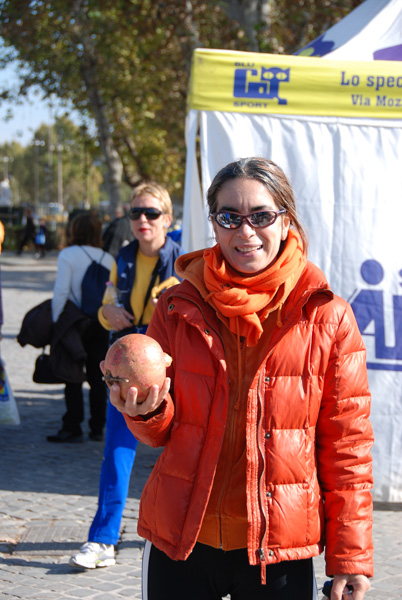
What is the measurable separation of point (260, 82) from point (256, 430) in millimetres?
3298

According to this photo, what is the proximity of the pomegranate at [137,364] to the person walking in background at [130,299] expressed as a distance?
192 centimetres

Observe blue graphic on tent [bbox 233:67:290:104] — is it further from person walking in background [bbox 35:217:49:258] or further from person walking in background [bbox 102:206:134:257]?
person walking in background [bbox 35:217:49:258]

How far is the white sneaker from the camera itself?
13.4 ft

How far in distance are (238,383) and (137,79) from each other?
23322 millimetres

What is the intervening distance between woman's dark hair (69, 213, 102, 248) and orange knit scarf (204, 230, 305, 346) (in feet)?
13.7

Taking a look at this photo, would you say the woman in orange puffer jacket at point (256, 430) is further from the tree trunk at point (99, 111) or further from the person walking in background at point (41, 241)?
the person walking in background at point (41, 241)

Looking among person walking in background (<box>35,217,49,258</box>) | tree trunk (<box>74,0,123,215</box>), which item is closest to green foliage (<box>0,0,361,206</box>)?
tree trunk (<box>74,0,123,215</box>)

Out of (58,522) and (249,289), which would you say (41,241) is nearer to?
(58,522)

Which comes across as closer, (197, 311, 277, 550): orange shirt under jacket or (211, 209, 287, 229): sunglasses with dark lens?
(197, 311, 277, 550): orange shirt under jacket

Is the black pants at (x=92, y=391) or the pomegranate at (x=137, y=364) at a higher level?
the pomegranate at (x=137, y=364)

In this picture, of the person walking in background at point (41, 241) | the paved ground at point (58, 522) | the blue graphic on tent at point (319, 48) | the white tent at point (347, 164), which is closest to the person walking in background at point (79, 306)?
the paved ground at point (58, 522)

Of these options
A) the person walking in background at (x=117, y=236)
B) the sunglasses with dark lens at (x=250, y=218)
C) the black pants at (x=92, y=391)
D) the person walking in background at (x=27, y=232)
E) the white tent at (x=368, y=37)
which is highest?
the person walking in background at (x=27, y=232)

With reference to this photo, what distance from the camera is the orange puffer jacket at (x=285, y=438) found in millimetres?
2105

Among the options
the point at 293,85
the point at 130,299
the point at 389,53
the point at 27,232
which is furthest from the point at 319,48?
the point at 27,232
